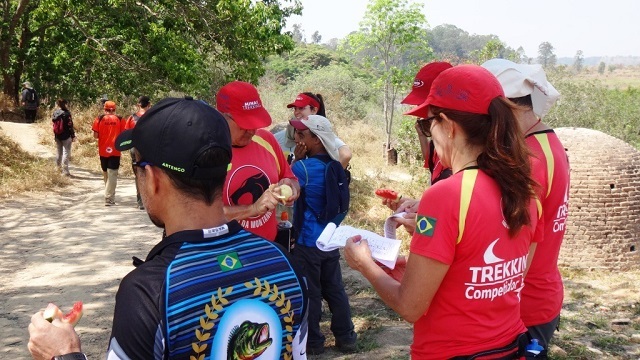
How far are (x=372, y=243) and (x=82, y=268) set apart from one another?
5.96 m

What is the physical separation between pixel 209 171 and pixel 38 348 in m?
0.62

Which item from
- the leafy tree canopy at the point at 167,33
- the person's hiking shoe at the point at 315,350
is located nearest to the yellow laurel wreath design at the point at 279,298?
the person's hiking shoe at the point at 315,350

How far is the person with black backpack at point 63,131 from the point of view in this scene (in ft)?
43.4

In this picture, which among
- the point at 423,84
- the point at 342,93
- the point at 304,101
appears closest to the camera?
the point at 423,84

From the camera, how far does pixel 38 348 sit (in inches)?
62.2

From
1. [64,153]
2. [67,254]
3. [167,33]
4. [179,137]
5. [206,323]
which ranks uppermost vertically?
[167,33]

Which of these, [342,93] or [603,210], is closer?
[603,210]

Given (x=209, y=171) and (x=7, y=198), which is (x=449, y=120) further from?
(x=7, y=198)

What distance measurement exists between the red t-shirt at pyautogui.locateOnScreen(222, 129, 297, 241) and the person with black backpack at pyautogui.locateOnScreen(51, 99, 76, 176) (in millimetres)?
10730

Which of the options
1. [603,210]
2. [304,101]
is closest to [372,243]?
[304,101]

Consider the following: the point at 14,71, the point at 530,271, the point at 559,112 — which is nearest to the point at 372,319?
the point at 530,271

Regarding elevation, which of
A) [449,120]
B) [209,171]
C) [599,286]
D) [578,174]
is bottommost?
[599,286]

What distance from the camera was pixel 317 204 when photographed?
16.2 ft

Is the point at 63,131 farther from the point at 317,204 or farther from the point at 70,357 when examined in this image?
the point at 70,357
